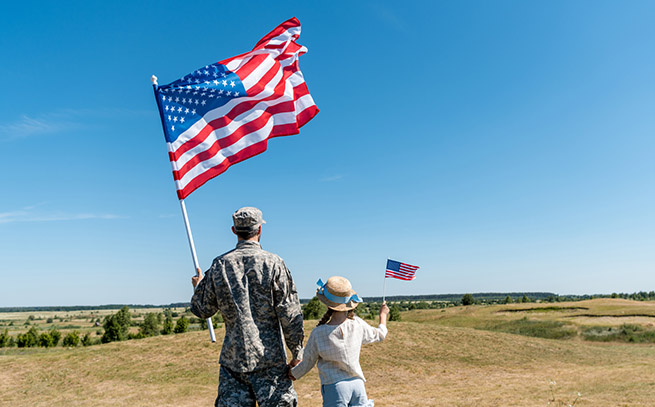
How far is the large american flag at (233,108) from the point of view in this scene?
17.4 ft

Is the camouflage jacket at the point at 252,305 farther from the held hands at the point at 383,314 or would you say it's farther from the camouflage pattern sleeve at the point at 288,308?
the held hands at the point at 383,314

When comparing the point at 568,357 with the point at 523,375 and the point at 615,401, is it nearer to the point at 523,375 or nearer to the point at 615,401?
the point at 523,375

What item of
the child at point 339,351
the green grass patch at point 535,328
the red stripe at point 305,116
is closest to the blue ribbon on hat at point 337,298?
the child at point 339,351

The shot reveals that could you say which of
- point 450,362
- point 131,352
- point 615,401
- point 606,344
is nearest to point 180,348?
point 131,352

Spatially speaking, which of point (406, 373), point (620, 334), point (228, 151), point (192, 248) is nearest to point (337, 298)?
Result: point (192, 248)

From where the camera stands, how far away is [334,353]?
365cm

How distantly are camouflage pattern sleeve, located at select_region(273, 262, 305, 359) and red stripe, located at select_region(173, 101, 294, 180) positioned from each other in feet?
7.13

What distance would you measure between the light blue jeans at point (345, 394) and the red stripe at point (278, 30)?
470cm

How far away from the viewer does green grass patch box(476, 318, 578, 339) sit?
34062mm

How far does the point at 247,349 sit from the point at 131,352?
20.9 metres

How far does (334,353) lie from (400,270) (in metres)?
2.54

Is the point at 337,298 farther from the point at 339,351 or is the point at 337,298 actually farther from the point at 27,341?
the point at 27,341

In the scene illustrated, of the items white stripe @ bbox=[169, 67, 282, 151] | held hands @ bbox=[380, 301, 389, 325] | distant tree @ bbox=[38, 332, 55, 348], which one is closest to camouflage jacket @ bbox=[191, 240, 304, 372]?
held hands @ bbox=[380, 301, 389, 325]

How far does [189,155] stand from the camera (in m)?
5.29
